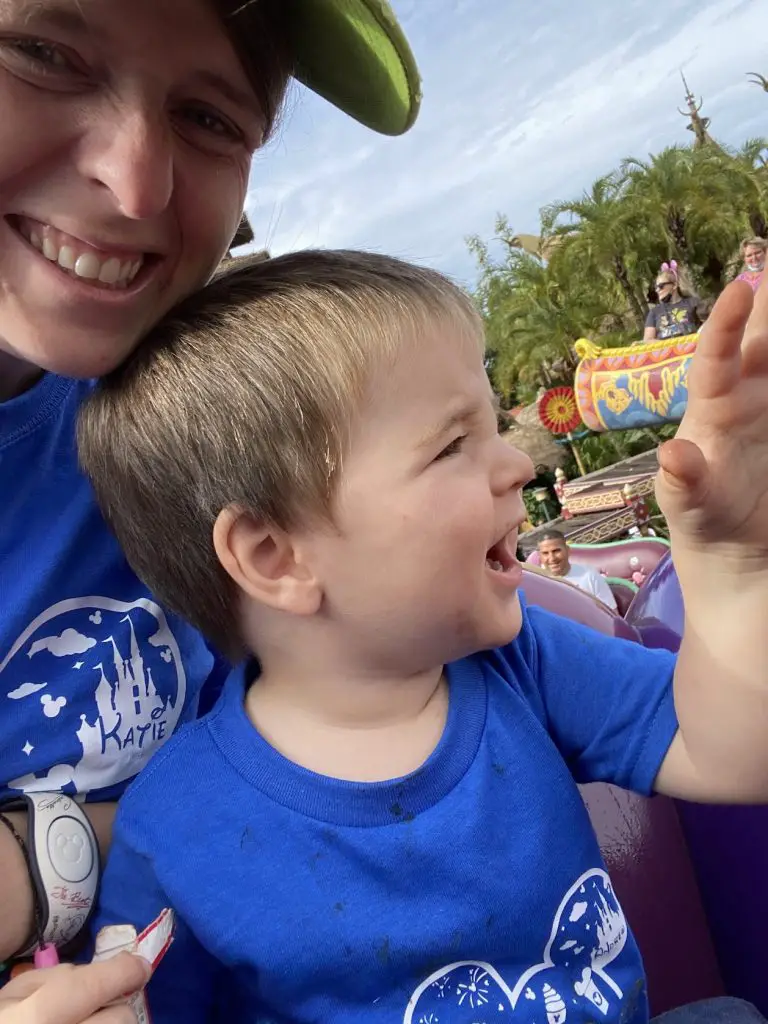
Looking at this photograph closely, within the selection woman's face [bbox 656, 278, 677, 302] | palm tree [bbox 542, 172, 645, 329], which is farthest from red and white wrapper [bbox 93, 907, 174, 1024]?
palm tree [bbox 542, 172, 645, 329]

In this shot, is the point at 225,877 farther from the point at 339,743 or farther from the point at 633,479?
the point at 633,479

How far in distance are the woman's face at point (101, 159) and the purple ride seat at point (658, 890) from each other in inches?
46.1

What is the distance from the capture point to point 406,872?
0.98 meters

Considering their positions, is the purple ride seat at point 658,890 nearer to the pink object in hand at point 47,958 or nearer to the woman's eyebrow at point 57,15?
the pink object in hand at point 47,958

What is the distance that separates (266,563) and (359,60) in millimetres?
765

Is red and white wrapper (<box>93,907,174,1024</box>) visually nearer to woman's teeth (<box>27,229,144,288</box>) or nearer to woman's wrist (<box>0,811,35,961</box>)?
woman's wrist (<box>0,811,35,961</box>)

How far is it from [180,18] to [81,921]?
119 cm

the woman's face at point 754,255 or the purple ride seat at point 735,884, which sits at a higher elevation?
the purple ride seat at point 735,884

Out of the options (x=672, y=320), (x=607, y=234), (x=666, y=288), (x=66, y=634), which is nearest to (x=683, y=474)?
(x=66, y=634)

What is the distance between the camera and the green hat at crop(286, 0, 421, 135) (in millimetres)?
Result: 1142

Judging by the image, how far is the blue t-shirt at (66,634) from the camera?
1.13 meters

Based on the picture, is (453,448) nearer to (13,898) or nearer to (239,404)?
(239,404)

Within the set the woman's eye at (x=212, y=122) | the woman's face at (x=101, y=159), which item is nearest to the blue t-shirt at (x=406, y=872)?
the woman's face at (x=101, y=159)

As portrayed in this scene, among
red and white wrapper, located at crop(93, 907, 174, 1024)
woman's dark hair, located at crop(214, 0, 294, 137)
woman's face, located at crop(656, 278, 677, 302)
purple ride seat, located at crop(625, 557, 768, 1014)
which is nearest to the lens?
red and white wrapper, located at crop(93, 907, 174, 1024)
